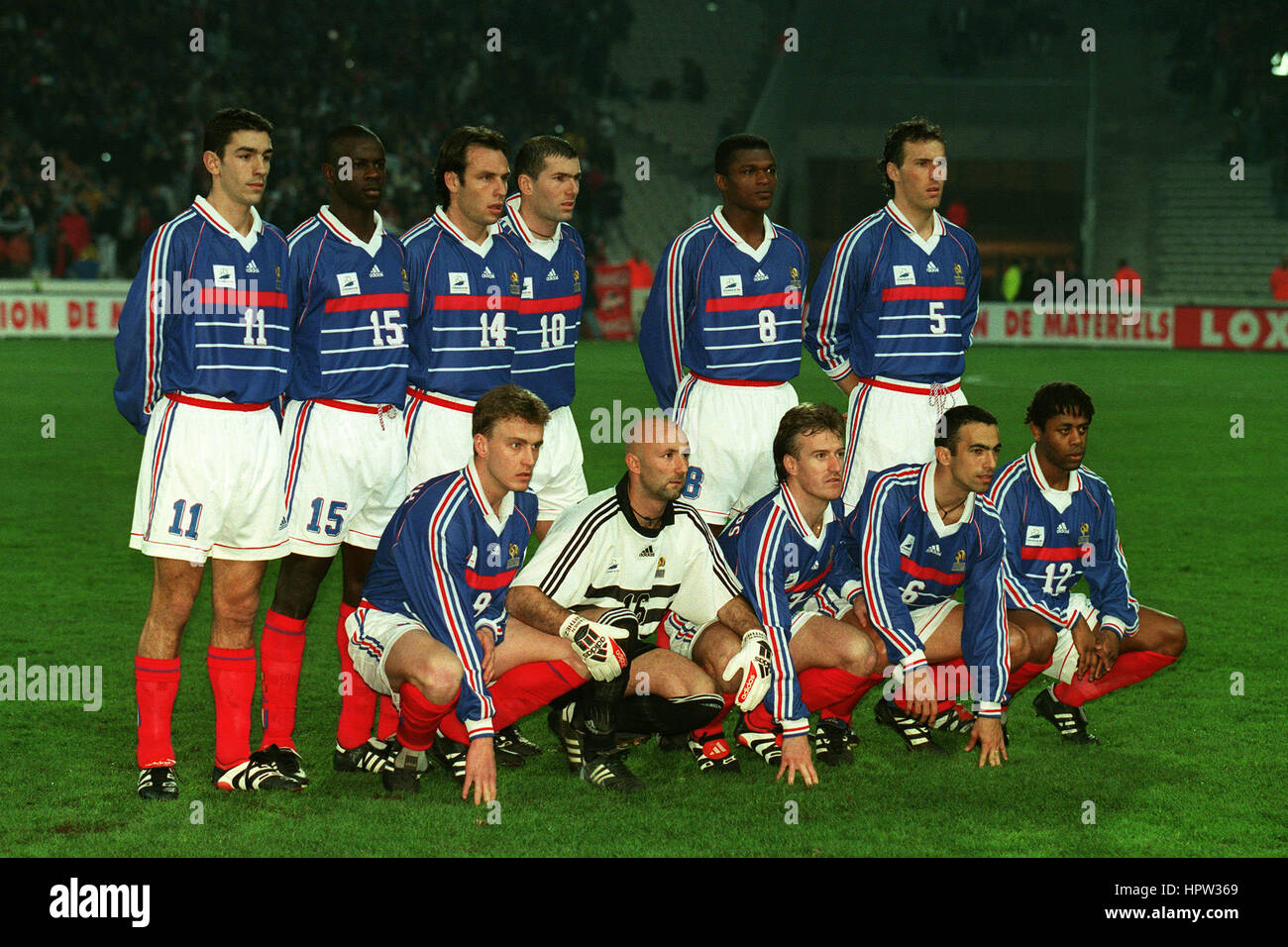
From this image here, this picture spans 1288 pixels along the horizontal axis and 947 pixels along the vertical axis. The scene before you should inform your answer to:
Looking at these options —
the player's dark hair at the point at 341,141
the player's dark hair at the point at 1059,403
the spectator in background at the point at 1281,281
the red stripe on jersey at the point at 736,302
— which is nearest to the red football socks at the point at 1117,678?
the player's dark hair at the point at 1059,403

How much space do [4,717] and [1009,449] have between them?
9737 millimetres

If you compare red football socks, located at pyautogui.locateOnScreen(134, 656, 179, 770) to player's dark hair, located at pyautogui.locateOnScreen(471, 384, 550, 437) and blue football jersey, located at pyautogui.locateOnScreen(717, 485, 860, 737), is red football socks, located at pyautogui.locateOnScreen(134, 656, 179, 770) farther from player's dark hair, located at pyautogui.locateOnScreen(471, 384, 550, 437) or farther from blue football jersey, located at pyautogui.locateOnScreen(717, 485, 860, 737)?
blue football jersey, located at pyautogui.locateOnScreen(717, 485, 860, 737)

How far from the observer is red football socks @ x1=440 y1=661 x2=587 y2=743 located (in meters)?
5.18

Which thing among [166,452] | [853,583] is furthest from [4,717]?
[853,583]

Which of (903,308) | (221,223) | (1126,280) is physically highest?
(1126,280)

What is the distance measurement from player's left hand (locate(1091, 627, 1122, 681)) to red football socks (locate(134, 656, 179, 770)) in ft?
11.0

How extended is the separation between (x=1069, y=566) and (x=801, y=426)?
1347 mm

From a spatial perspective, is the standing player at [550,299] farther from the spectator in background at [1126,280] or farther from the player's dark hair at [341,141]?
the spectator in background at [1126,280]

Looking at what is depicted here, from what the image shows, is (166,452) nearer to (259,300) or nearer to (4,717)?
(259,300)

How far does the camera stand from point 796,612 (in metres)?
5.69

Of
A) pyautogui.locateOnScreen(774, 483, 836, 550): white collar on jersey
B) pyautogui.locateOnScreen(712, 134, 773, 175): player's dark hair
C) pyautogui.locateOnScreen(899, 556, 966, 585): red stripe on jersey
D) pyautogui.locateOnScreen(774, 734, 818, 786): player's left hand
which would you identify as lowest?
pyautogui.locateOnScreen(774, 734, 818, 786): player's left hand

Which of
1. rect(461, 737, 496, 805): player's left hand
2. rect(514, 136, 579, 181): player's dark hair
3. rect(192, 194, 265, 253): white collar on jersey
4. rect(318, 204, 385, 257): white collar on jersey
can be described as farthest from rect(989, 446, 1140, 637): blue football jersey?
rect(192, 194, 265, 253): white collar on jersey

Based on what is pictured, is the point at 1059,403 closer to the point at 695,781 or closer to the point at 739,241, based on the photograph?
the point at 739,241

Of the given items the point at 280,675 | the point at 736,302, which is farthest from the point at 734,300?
the point at 280,675
